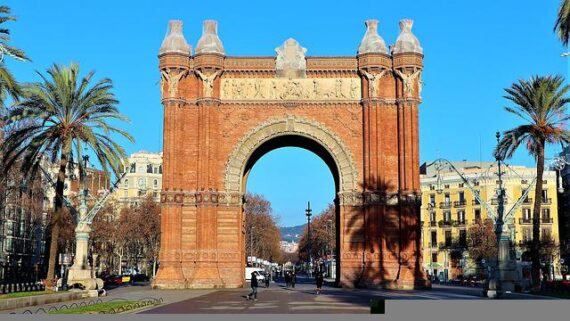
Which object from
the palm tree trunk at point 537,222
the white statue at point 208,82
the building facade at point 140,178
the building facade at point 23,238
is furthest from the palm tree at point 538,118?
the building facade at point 140,178

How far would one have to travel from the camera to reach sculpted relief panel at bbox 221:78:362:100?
46.0 metres

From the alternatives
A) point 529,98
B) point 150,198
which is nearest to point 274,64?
point 529,98

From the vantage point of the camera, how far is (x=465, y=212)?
90375 millimetres

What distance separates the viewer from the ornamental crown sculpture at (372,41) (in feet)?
149

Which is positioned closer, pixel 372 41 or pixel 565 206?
pixel 372 41

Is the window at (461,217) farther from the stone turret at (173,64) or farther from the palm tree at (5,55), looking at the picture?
the palm tree at (5,55)

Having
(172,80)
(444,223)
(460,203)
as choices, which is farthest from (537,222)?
(444,223)

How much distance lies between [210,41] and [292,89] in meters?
5.99

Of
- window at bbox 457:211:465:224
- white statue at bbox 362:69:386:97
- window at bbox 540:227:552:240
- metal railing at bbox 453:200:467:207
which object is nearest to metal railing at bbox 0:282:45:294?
white statue at bbox 362:69:386:97

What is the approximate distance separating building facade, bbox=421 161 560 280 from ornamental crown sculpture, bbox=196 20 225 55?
148 feet

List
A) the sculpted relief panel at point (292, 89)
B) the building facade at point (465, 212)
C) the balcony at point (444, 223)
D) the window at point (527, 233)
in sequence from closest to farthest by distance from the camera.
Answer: the sculpted relief panel at point (292, 89)
the window at point (527, 233)
the building facade at point (465, 212)
the balcony at point (444, 223)

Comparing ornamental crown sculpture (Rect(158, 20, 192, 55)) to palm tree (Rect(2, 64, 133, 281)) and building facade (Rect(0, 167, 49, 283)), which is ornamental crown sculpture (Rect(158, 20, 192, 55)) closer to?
palm tree (Rect(2, 64, 133, 281))

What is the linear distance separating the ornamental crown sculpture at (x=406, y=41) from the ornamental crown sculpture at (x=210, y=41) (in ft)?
36.3

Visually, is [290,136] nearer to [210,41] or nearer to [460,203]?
[210,41]
